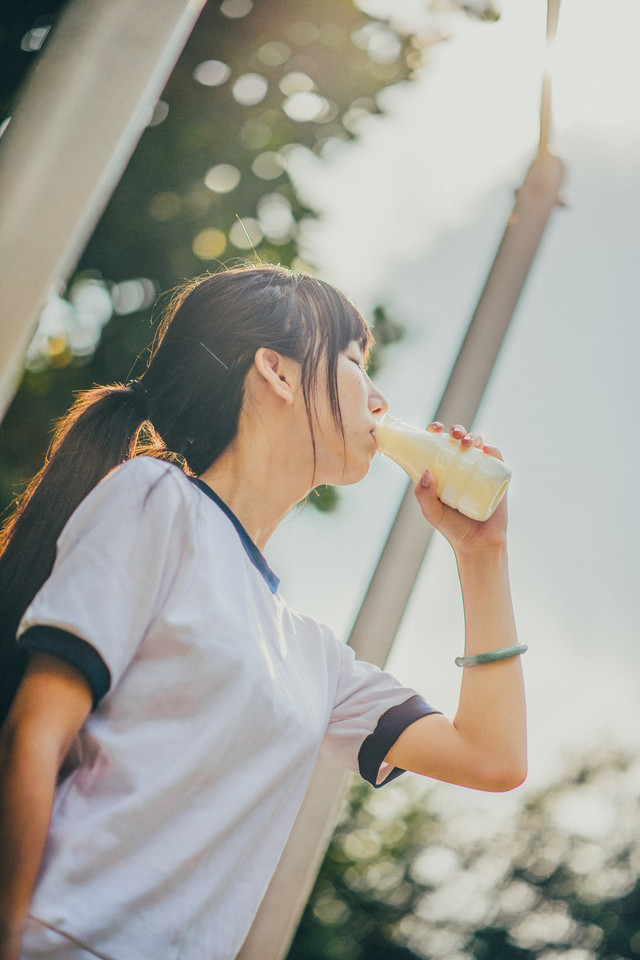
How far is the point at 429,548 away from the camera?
1.67 metres

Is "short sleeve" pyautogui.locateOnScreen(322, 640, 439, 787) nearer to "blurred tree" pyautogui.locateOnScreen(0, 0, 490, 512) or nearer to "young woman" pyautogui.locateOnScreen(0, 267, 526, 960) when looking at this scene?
"young woman" pyautogui.locateOnScreen(0, 267, 526, 960)

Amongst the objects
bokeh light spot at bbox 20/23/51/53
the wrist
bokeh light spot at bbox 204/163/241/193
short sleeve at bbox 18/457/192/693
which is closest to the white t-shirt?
short sleeve at bbox 18/457/192/693

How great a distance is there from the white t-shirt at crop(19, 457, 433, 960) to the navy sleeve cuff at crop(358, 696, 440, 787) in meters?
0.18

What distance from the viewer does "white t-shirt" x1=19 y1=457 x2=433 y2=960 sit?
85cm

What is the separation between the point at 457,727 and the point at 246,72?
3.37 m

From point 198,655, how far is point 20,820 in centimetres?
28

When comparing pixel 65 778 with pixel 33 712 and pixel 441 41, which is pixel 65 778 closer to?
pixel 33 712

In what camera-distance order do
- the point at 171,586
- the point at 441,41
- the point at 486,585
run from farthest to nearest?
1. the point at 441,41
2. the point at 486,585
3. the point at 171,586

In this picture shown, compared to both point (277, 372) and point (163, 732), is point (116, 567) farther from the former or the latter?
point (277, 372)

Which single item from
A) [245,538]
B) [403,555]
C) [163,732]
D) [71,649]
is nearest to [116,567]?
[71,649]

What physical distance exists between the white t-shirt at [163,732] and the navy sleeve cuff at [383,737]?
181 millimetres

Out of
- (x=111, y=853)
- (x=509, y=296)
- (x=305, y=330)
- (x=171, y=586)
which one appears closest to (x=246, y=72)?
(x=509, y=296)

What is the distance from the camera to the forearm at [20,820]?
763 mm

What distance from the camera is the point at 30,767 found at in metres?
0.80
